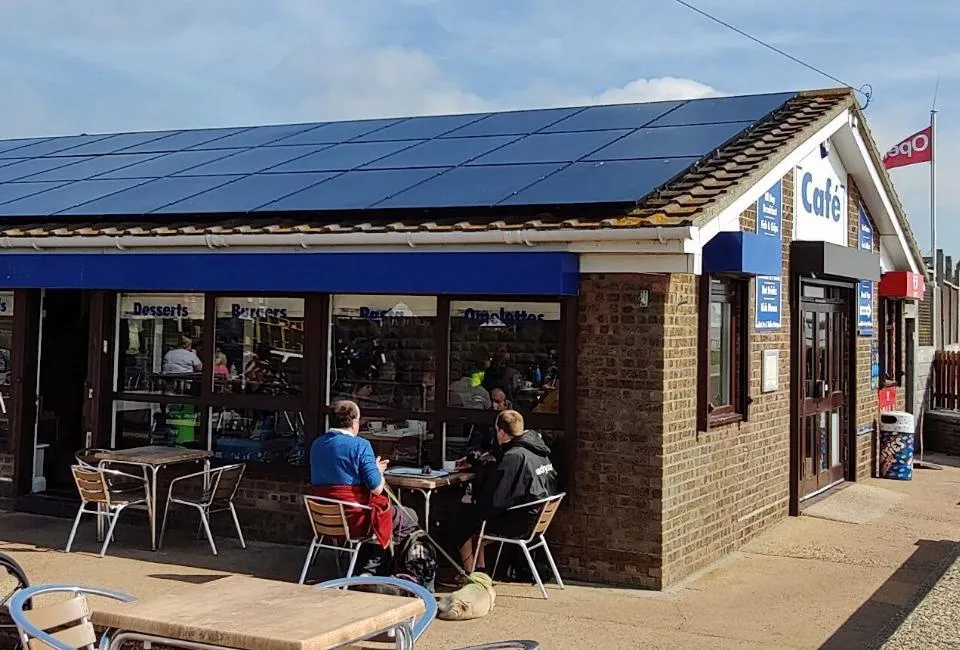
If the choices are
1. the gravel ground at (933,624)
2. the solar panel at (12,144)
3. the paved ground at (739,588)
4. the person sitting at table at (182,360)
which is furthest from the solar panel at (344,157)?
the gravel ground at (933,624)

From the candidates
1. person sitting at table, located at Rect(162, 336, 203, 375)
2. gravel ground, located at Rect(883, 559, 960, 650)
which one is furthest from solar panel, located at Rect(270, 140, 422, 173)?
gravel ground, located at Rect(883, 559, 960, 650)

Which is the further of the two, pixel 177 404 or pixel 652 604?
pixel 177 404

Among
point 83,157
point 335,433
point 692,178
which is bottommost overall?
point 335,433

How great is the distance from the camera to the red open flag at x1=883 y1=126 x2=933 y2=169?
21.4 meters

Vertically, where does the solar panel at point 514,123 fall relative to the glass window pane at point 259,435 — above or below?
above

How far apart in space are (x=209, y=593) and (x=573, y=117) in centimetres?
772

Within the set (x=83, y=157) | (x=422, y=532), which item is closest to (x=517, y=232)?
(x=422, y=532)

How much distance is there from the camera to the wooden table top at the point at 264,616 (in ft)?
12.3

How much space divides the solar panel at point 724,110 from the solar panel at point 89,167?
628 cm

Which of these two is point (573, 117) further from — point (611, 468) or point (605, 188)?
point (611, 468)

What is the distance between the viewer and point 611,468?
25.0 feet

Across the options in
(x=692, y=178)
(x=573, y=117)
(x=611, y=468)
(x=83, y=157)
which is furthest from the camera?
(x=83, y=157)

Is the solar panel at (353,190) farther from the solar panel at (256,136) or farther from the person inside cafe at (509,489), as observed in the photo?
the solar panel at (256,136)

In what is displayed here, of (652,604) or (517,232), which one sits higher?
(517,232)
